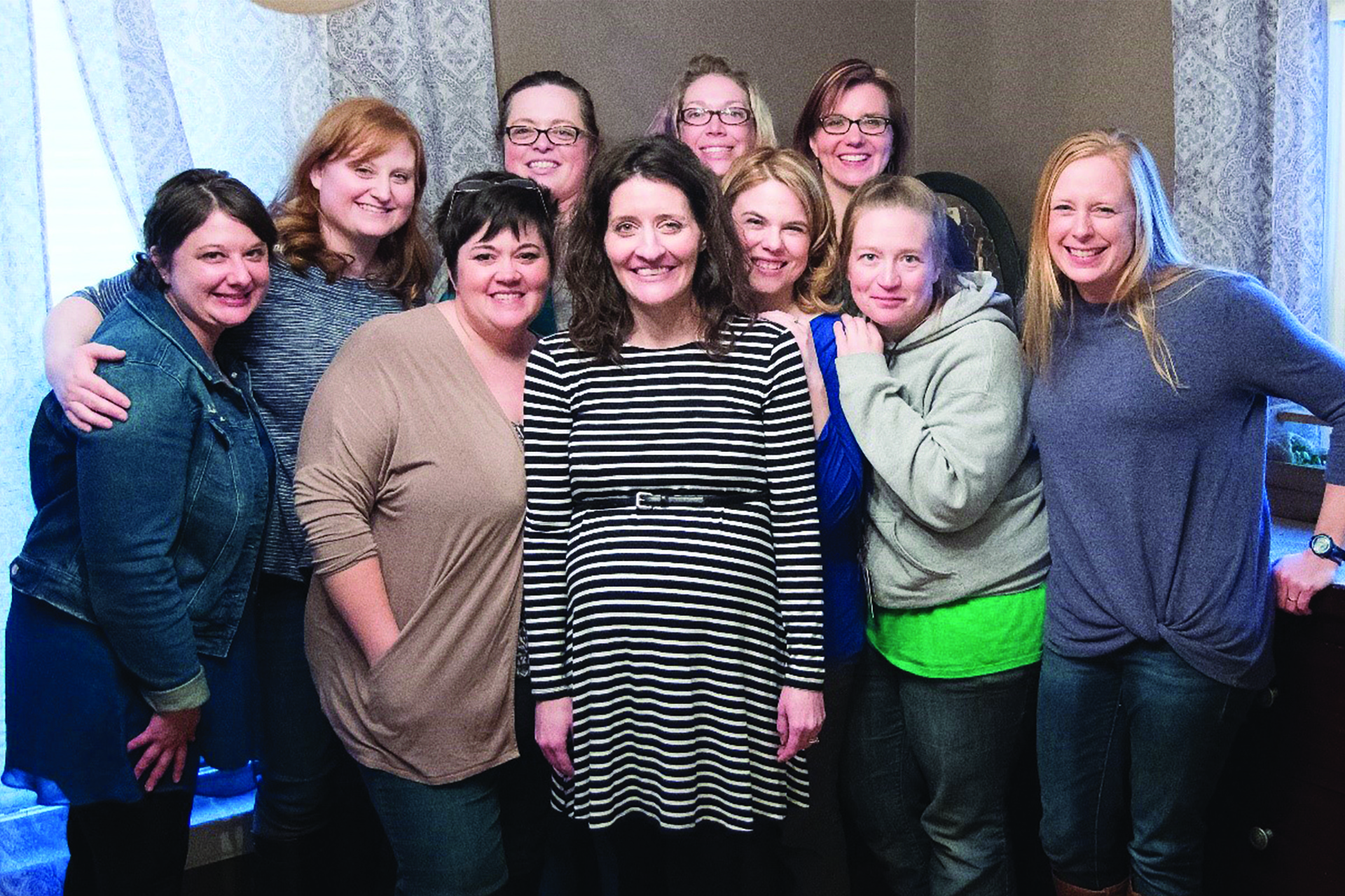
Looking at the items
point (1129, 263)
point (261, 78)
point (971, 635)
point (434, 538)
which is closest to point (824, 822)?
point (971, 635)

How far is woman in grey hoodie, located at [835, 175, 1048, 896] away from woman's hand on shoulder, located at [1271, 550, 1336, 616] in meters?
0.38

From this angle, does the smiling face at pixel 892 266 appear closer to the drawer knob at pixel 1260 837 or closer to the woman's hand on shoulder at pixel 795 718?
the woman's hand on shoulder at pixel 795 718

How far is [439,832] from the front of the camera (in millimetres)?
1693

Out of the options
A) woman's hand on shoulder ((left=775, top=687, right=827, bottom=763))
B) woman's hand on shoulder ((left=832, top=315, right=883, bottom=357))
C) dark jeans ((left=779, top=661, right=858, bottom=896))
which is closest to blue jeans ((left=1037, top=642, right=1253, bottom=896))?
dark jeans ((left=779, top=661, right=858, bottom=896))

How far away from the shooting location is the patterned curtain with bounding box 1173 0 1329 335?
7.34ft

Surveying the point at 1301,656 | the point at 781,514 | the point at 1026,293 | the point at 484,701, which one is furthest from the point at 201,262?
the point at 1301,656

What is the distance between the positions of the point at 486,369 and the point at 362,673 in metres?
0.50

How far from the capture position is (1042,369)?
1.81m

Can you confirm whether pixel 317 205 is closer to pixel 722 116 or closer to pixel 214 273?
pixel 214 273

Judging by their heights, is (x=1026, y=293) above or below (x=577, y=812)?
above

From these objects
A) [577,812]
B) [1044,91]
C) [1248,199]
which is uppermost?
[1044,91]

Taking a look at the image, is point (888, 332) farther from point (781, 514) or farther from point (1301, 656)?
point (1301, 656)

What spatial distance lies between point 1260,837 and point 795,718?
98 cm

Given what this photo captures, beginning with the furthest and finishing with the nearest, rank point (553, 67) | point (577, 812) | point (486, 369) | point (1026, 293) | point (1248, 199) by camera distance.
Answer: point (553, 67), point (1248, 199), point (1026, 293), point (486, 369), point (577, 812)
